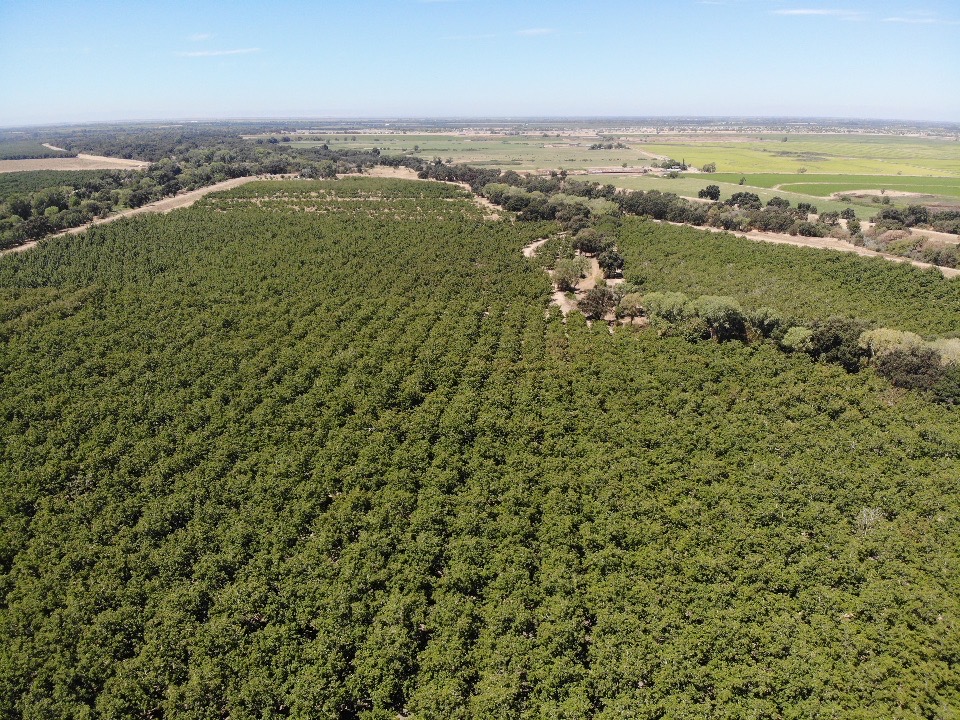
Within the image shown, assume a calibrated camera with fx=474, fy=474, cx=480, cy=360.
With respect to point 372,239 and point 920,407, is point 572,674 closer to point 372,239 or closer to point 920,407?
point 920,407

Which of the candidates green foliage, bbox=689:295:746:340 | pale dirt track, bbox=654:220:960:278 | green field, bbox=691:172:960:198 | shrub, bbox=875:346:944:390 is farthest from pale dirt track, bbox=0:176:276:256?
green field, bbox=691:172:960:198

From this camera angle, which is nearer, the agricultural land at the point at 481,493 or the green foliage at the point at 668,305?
the agricultural land at the point at 481,493

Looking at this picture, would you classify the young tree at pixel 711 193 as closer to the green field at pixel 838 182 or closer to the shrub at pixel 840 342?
the green field at pixel 838 182

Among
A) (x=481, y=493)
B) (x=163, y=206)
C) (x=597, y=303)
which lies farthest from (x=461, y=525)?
(x=163, y=206)

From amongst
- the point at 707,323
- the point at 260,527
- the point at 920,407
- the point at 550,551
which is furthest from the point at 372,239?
the point at 920,407

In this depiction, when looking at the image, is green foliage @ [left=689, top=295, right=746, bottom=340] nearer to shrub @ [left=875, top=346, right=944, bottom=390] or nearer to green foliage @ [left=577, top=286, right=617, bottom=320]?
green foliage @ [left=577, top=286, right=617, bottom=320]

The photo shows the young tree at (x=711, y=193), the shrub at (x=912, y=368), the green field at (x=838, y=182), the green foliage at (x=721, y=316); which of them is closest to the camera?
the shrub at (x=912, y=368)

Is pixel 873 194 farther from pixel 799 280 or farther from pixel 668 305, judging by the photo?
pixel 668 305

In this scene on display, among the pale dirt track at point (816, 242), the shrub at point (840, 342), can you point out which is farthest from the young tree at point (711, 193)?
the shrub at point (840, 342)
